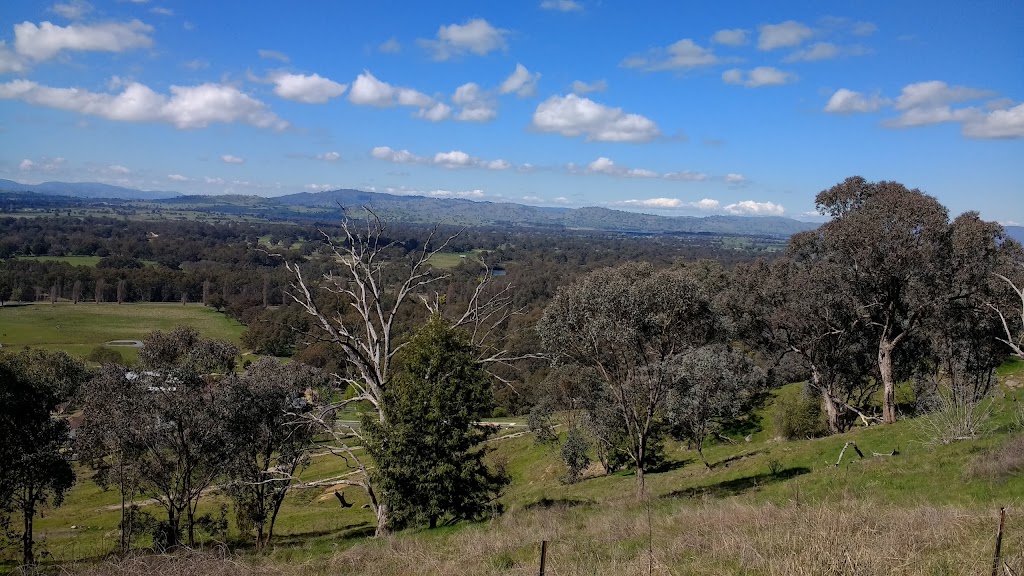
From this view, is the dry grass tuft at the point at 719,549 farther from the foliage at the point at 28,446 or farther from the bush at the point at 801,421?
the bush at the point at 801,421

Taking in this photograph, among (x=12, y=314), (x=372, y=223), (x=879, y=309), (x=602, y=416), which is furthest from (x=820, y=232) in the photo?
(x=12, y=314)

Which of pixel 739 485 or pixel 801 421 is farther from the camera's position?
pixel 801 421

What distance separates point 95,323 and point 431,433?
123137mm

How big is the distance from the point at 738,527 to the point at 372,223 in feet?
39.3

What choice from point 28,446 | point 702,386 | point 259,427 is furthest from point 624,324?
point 28,446

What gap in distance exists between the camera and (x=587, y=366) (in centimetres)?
1972

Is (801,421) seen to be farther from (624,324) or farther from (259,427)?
(259,427)

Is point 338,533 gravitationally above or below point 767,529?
below

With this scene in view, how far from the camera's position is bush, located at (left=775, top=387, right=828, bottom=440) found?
28.1 meters

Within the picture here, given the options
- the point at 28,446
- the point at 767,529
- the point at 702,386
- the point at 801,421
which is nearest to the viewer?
the point at 767,529

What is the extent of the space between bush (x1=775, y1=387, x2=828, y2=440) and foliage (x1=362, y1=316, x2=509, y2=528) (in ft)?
53.9

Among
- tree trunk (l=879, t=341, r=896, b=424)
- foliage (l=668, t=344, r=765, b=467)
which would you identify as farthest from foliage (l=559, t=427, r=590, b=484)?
tree trunk (l=879, t=341, r=896, b=424)

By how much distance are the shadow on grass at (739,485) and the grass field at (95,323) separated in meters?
90.1

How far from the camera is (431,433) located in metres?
18.0
